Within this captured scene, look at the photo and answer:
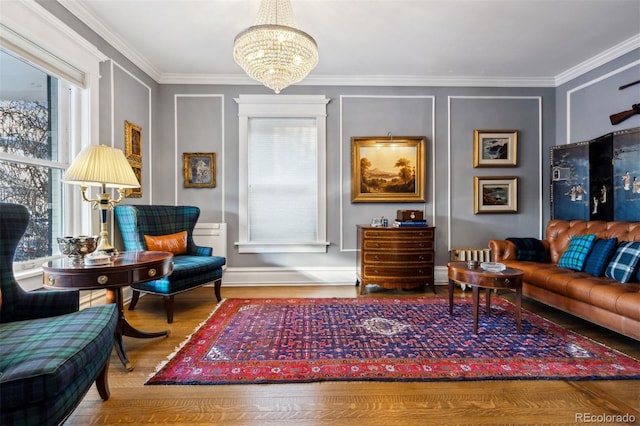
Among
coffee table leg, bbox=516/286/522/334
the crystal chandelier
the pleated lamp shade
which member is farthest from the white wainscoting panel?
coffee table leg, bbox=516/286/522/334

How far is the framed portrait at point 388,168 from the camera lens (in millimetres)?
4508

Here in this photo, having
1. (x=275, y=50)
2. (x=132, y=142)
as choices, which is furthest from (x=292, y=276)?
(x=275, y=50)

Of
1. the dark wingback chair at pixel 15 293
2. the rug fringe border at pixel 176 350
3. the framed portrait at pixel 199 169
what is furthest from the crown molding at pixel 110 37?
the rug fringe border at pixel 176 350

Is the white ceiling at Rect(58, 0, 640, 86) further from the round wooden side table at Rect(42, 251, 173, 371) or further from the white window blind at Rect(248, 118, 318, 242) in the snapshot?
the round wooden side table at Rect(42, 251, 173, 371)

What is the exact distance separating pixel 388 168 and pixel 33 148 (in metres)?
3.97

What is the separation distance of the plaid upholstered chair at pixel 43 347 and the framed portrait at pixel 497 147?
4801 millimetres

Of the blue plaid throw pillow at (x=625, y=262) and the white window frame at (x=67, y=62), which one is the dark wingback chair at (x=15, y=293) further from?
the blue plaid throw pillow at (x=625, y=262)

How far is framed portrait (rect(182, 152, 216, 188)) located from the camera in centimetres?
448

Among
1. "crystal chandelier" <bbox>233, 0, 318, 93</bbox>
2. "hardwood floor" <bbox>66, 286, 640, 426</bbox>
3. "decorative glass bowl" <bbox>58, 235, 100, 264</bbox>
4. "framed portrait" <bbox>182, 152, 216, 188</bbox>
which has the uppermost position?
"crystal chandelier" <bbox>233, 0, 318, 93</bbox>

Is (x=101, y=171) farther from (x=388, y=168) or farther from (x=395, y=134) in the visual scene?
(x=395, y=134)

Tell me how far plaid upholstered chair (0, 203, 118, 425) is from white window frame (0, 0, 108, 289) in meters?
0.83

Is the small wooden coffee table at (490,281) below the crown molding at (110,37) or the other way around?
below

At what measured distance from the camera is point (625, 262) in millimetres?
2830

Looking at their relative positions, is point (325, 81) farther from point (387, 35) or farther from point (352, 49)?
point (387, 35)
